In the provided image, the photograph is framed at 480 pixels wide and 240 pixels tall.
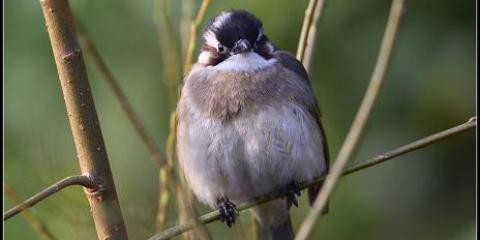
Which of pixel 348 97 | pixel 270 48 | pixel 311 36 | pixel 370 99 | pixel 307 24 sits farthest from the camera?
pixel 348 97

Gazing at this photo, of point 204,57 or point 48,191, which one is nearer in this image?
point 48,191

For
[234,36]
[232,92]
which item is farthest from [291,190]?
[234,36]

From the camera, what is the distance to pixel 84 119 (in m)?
2.89

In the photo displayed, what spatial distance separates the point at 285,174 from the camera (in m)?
4.26

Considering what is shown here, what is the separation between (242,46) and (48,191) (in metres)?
1.75

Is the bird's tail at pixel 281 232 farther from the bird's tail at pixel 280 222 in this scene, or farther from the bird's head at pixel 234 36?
the bird's head at pixel 234 36

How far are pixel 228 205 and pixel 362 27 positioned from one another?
172 centimetres

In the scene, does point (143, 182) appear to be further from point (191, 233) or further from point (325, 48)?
point (191, 233)

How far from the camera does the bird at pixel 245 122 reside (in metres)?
4.16

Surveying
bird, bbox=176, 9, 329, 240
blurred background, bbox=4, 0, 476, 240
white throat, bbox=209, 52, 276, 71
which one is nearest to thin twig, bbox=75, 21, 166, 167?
bird, bbox=176, 9, 329, 240

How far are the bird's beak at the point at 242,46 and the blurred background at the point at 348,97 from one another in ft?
3.61

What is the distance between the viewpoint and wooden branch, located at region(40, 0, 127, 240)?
9.36ft

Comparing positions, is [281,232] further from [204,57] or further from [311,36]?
[311,36]

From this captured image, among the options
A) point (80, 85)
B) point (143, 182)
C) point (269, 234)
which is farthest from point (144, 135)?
point (143, 182)
